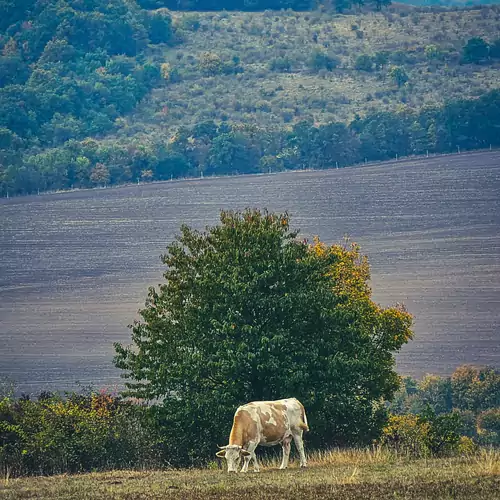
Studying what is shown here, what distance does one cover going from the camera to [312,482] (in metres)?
26.4

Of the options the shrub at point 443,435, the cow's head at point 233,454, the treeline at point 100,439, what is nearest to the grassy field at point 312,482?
the cow's head at point 233,454

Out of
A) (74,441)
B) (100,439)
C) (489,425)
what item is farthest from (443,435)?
(489,425)

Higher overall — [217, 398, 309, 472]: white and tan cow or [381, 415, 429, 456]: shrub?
[217, 398, 309, 472]: white and tan cow

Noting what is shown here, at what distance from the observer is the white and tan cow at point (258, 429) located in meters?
30.0

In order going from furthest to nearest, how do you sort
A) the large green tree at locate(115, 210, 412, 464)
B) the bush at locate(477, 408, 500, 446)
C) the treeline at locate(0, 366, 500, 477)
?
the bush at locate(477, 408, 500, 446), the large green tree at locate(115, 210, 412, 464), the treeline at locate(0, 366, 500, 477)

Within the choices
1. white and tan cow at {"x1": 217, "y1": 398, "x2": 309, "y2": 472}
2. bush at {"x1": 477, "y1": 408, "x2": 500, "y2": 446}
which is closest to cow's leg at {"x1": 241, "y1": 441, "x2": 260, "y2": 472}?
white and tan cow at {"x1": 217, "y1": 398, "x2": 309, "y2": 472}

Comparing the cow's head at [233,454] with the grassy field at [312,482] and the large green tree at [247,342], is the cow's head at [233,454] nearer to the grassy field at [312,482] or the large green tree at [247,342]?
the grassy field at [312,482]

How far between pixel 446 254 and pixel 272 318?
153758 mm

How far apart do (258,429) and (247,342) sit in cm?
980

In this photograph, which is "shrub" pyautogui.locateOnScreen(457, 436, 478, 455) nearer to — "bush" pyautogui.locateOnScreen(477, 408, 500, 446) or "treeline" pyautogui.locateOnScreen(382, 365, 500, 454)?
"treeline" pyautogui.locateOnScreen(382, 365, 500, 454)

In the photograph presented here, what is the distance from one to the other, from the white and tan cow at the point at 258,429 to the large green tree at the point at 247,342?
8.21 metres

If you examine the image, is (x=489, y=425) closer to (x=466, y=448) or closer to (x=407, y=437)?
(x=407, y=437)

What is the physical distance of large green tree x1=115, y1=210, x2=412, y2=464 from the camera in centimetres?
3944

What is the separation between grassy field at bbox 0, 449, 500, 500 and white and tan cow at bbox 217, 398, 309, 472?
1.92 ft
